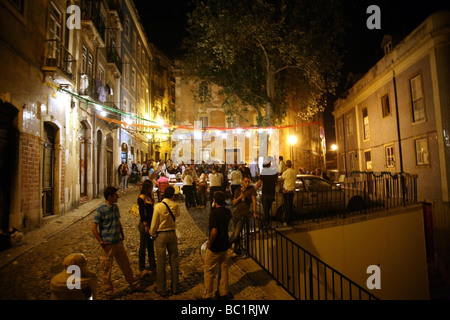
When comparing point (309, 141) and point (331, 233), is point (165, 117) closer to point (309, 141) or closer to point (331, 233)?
point (309, 141)

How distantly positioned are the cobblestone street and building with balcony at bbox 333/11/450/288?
315 inches

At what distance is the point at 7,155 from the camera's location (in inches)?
285

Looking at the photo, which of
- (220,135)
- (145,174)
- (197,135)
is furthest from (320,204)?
(197,135)

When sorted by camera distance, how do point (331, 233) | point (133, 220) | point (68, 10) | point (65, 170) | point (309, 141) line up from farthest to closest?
point (309, 141), point (68, 10), point (65, 170), point (133, 220), point (331, 233)

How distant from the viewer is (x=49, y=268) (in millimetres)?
5238

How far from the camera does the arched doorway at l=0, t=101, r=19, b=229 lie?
23.1ft

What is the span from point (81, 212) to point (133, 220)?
270 cm

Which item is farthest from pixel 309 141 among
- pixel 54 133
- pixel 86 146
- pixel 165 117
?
pixel 54 133

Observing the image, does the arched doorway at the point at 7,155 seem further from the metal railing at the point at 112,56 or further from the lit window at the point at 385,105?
the lit window at the point at 385,105

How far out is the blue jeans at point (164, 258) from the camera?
14.1 ft

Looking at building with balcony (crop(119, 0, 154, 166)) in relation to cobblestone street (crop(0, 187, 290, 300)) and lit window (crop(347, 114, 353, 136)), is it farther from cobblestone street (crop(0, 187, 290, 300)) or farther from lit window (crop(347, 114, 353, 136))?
lit window (crop(347, 114, 353, 136))

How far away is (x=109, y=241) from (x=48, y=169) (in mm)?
7147

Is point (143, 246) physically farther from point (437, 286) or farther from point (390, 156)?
point (390, 156)

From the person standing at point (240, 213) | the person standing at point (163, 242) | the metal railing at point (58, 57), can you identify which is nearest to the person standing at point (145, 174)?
the metal railing at point (58, 57)
